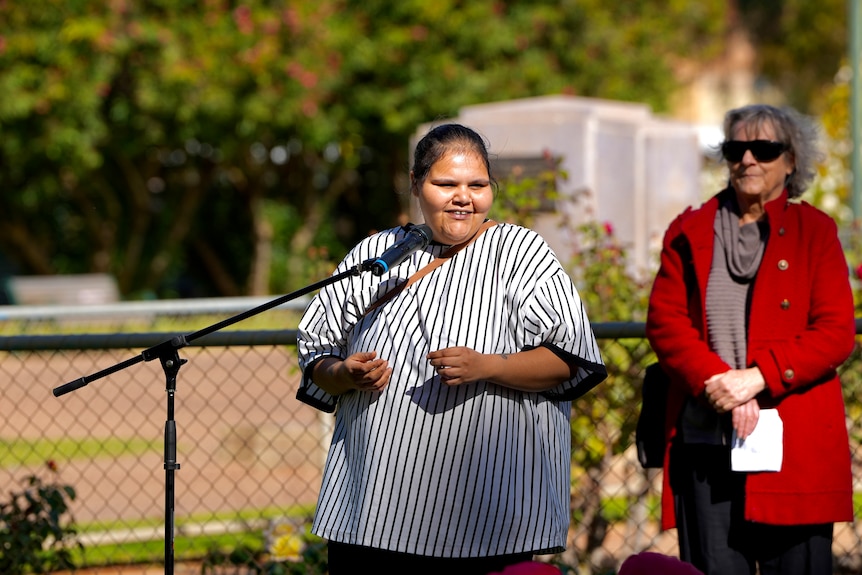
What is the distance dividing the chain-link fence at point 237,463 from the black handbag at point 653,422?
47 centimetres

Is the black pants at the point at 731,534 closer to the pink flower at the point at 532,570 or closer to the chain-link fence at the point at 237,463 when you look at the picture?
the chain-link fence at the point at 237,463

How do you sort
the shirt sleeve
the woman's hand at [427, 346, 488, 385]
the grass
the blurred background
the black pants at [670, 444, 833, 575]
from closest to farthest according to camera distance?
the woman's hand at [427, 346, 488, 385], the shirt sleeve, the black pants at [670, 444, 833, 575], the blurred background, the grass

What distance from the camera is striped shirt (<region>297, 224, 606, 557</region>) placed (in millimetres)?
3211

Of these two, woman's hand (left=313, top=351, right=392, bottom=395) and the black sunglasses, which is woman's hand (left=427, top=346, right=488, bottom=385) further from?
the black sunglasses

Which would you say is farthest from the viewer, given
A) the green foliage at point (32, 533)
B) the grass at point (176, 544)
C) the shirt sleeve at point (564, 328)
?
the grass at point (176, 544)

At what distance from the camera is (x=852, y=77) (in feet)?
36.6

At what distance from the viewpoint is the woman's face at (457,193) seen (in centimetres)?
323

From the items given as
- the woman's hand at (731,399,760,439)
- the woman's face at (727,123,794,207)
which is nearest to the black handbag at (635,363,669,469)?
the woman's hand at (731,399,760,439)

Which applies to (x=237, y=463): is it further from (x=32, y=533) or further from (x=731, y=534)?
(x=731, y=534)

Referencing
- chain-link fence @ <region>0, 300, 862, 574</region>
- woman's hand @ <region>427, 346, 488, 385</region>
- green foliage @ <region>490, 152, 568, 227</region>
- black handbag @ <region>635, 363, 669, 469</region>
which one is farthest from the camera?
green foliage @ <region>490, 152, 568, 227</region>

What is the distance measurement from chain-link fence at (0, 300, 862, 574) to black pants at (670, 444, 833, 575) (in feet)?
2.38

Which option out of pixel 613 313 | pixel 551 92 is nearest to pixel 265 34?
pixel 551 92

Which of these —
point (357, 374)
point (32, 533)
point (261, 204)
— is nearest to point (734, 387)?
point (357, 374)

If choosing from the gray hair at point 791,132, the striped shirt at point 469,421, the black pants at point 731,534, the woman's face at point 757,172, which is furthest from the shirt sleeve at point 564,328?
the gray hair at point 791,132
